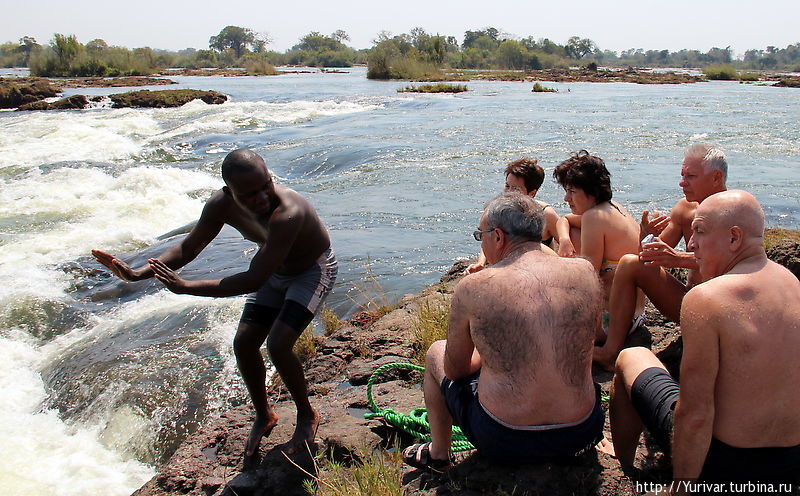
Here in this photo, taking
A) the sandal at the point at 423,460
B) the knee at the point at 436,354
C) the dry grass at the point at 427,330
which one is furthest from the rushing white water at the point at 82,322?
the knee at the point at 436,354

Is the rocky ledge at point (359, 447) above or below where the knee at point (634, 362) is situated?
below

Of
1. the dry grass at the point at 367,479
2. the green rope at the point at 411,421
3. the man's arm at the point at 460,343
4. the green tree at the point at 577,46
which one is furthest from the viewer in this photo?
the green tree at the point at 577,46

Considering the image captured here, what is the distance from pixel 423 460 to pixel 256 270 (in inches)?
54.3

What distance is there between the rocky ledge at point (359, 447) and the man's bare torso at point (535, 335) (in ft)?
1.34

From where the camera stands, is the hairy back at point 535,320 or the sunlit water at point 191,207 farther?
the sunlit water at point 191,207

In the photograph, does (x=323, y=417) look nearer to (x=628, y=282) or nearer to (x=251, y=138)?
(x=628, y=282)

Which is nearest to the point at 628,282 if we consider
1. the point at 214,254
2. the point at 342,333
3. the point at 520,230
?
the point at 520,230

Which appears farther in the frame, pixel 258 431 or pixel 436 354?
pixel 258 431

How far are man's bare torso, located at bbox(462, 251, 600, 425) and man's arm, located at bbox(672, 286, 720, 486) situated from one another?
44 cm

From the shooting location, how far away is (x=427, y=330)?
5723 mm

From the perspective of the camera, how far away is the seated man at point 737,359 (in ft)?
8.52

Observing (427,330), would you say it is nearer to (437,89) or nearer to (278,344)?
(278,344)

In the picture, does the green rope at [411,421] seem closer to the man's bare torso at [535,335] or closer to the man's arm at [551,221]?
the man's bare torso at [535,335]

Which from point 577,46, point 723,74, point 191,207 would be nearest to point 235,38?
point 577,46
